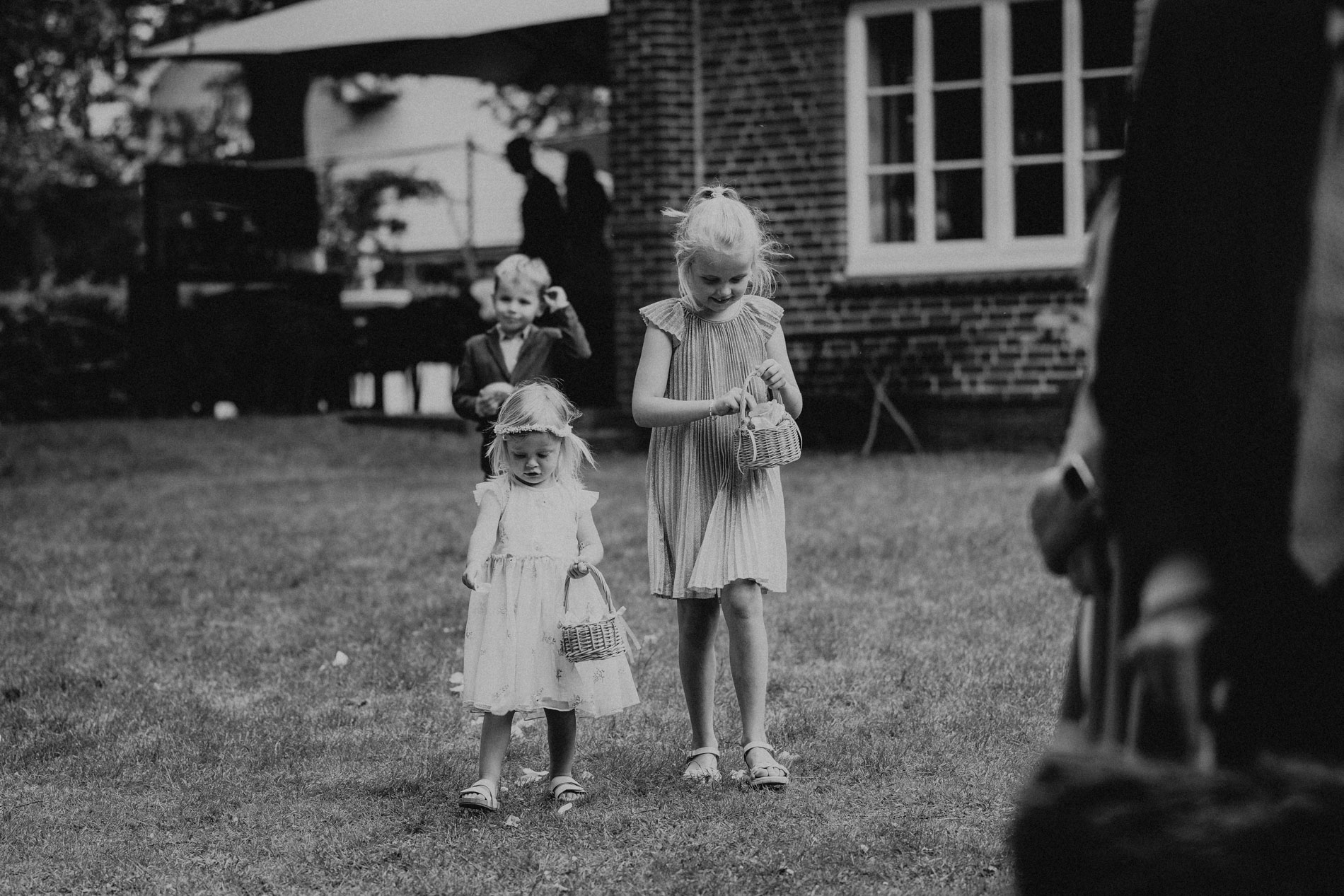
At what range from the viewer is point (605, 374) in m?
14.8

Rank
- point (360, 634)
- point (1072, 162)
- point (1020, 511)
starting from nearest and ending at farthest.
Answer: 1. point (360, 634)
2. point (1020, 511)
3. point (1072, 162)

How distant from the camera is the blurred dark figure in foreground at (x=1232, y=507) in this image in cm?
158

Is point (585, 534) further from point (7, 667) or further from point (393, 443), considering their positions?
point (393, 443)

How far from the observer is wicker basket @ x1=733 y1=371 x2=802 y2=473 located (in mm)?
4512

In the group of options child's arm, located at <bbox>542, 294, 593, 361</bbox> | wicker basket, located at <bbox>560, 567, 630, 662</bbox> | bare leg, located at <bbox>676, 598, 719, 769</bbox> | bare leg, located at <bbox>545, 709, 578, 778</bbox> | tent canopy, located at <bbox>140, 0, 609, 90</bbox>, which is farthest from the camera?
tent canopy, located at <bbox>140, 0, 609, 90</bbox>

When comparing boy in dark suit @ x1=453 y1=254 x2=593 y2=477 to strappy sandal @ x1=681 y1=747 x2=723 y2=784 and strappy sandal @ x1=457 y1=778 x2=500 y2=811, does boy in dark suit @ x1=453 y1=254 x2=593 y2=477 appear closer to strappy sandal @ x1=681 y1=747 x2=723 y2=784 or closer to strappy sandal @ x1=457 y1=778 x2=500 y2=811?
strappy sandal @ x1=681 y1=747 x2=723 y2=784

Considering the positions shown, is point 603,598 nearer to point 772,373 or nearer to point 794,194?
point 772,373

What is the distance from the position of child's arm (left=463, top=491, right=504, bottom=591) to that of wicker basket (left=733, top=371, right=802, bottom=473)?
2.07 ft

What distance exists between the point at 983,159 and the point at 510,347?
7509mm

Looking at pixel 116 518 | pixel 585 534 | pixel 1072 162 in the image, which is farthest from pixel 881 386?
pixel 585 534

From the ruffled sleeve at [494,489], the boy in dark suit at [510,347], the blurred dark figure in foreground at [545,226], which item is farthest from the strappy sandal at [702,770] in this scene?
the blurred dark figure in foreground at [545,226]

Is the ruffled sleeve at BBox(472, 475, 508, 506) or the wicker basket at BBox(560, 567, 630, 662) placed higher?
the ruffled sleeve at BBox(472, 475, 508, 506)

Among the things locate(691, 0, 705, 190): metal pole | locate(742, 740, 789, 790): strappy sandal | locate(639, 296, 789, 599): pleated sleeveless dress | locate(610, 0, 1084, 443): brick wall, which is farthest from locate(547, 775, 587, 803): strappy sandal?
locate(691, 0, 705, 190): metal pole

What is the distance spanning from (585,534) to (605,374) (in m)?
10.2
